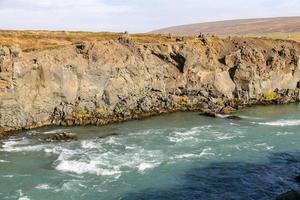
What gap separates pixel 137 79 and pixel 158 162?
26.9m

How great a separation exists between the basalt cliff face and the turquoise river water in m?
4.14

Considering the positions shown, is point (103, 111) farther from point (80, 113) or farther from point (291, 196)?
point (291, 196)

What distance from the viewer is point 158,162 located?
45.0 m

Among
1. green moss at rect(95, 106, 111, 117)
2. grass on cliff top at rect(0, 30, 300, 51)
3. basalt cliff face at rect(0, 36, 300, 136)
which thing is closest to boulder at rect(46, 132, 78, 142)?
basalt cliff face at rect(0, 36, 300, 136)

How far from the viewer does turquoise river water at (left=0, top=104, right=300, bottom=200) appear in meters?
37.6

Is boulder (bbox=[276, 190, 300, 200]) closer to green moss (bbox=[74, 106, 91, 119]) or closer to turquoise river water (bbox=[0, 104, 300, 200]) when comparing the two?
turquoise river water (bbox=[0, 104, 300, 200])

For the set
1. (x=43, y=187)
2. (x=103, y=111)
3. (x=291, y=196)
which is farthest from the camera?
(x=103, y=111)

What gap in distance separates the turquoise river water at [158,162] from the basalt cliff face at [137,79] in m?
4.14

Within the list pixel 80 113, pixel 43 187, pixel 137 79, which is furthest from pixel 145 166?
pixel 137 79

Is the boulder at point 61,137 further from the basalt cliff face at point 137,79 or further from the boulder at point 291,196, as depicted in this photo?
the boulder at point 291,196

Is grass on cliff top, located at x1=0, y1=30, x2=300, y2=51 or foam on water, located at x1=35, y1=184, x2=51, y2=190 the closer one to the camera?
foam on water, located at x1=35, y1=184, x2=51, y2=190

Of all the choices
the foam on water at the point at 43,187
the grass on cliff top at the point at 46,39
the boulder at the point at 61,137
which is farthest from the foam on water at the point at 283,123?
the foam on water at the point at 43,187

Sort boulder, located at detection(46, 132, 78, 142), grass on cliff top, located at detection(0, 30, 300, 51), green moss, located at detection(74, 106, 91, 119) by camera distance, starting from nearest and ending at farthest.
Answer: boulder, located at detection(46, 132, 78, 142) < green moss, located at detection(74, 106, 91, 119) < grass on cliff top, located at detection(0, 30, 300, 51)

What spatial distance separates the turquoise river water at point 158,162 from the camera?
123ft
